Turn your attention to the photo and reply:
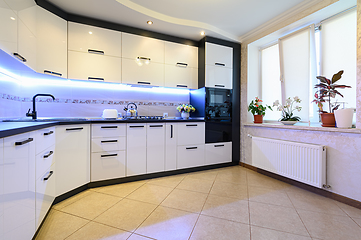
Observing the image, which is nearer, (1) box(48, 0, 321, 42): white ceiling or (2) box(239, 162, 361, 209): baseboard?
(2) box(239, 162, 361, 209): baseboard

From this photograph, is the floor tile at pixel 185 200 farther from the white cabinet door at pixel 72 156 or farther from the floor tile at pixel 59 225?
the white cabinet door at pixel 72 156

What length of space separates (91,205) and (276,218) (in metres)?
1.87

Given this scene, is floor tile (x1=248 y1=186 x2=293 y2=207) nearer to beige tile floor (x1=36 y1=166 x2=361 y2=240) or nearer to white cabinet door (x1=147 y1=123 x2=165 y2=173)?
beige tile floor (x1=36 y1=166 x2=361 y2=240)

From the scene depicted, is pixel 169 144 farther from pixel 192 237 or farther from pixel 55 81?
pixel 55 81

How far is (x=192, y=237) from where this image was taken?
1.35m

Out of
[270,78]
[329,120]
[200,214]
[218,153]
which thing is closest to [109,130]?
[200,214]

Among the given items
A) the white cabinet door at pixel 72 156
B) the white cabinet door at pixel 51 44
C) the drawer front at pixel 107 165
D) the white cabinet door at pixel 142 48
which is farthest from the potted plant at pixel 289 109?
the white cabinet door at pixel 51 44

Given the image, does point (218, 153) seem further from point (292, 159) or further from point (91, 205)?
point (91, 205)

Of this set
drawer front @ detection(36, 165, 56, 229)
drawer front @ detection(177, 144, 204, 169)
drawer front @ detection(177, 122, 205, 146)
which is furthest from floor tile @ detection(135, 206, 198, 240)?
drawer front @ detection(177, 122, 205, 146)

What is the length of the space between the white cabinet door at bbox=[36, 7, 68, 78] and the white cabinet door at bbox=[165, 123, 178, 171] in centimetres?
169

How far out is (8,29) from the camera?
1.52 meters

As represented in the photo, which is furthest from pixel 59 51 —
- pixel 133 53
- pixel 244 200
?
pixel 244 200

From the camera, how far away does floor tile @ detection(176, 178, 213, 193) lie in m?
2.26

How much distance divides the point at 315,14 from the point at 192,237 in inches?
120
